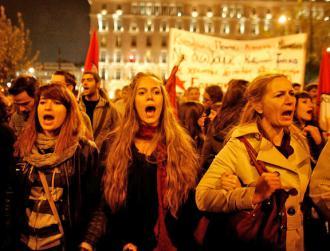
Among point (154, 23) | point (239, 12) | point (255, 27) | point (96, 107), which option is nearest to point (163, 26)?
point (154, 23)

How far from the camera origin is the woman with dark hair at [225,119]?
471 centimetres

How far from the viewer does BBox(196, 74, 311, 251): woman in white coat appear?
276cm

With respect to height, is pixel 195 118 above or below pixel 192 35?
below

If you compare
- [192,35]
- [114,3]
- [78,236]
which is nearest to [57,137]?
[78,236]

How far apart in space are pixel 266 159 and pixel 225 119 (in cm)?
196

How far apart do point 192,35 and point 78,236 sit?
23.2 feet

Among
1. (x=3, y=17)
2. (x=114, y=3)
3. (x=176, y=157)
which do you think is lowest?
(x=176, y=157)

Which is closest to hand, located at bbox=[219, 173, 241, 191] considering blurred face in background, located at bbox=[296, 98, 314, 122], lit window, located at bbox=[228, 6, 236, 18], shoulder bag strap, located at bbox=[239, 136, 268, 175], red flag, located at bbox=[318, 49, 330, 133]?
shoulder bag strap, located at bbox=[239, 136, 268, 175]

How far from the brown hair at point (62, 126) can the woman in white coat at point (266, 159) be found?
3.47ft

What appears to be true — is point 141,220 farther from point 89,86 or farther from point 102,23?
point 102,23

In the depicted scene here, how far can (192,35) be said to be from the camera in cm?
960

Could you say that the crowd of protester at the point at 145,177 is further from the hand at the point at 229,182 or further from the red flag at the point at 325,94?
the red flag at the point at 325,94

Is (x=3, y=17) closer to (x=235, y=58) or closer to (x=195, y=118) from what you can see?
(x=235, y=58)

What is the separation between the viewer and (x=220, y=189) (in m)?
2.86
